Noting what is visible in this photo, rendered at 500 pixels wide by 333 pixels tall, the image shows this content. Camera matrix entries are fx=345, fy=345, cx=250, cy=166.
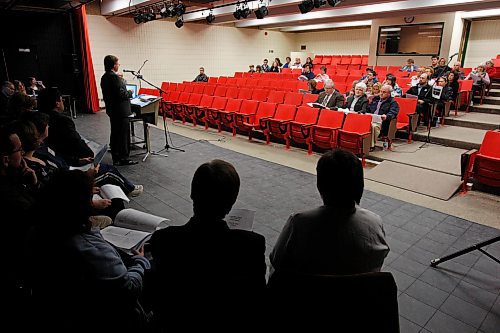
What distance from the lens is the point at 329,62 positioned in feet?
46.8

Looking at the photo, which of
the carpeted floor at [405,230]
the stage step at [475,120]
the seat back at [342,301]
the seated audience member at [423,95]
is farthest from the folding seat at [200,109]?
the seat back at [342,301]

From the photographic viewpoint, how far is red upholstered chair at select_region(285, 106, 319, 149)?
5.55 metres

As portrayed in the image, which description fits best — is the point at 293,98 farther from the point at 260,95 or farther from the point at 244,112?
the point at 244,112

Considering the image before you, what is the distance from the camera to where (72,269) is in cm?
121

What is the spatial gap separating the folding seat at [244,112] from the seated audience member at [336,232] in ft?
17.5

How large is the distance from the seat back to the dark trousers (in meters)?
4.29

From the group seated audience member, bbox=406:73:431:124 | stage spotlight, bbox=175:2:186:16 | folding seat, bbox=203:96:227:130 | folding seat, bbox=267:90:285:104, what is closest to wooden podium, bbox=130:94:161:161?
folding seat, bbox=203:96:227:130

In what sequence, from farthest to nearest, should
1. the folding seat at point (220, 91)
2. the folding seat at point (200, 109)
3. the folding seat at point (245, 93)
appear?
the folding seat at point (220, 91) → the folding seat at point (245, 93) → the folding seat at point (200, 109)

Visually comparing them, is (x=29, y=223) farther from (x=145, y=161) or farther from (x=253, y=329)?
(x=145, y=161)

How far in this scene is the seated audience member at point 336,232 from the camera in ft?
4.09

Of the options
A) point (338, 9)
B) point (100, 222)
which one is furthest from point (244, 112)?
point (338, 9)

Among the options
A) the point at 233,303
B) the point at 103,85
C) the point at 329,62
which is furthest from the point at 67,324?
the point at 329,62

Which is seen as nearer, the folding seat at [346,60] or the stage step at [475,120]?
the stage step at [475,120]

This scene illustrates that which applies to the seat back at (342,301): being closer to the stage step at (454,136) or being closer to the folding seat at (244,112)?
the stage step at (454,136)
